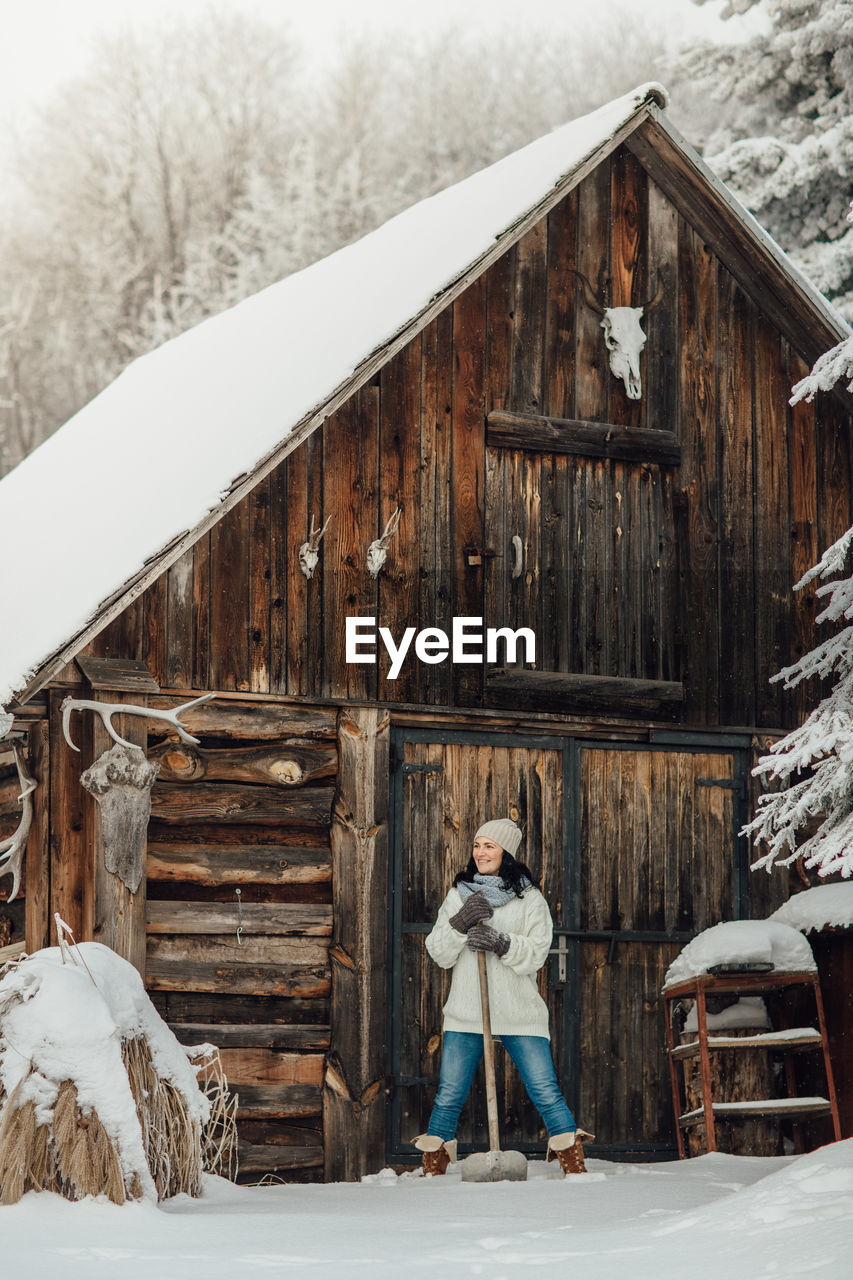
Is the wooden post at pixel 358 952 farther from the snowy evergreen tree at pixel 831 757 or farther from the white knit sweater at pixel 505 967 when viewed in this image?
the snowy evergreen tree at pixel 831 757

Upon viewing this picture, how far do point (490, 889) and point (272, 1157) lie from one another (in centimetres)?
190

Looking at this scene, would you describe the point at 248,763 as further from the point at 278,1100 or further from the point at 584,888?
the point at 584,888

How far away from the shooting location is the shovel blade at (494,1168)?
303 inches

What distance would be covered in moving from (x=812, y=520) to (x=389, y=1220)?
5569mm

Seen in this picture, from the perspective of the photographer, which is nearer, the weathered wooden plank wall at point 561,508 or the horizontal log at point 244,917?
the horizontal log at point 244,917

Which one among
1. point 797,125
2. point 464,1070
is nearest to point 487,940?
point 464,1070

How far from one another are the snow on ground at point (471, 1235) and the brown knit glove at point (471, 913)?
49.3 inches

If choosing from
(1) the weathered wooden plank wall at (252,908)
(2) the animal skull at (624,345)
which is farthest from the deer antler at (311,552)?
(2) the animal skull at (624,345)

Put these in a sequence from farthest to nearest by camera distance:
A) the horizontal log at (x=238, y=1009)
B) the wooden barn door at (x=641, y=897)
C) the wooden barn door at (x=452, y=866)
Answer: the wooden barn door at (x=641, y=897) → the wooden barn door at (x=452, y=866) → the horizontal log at (x=238, y=1009)

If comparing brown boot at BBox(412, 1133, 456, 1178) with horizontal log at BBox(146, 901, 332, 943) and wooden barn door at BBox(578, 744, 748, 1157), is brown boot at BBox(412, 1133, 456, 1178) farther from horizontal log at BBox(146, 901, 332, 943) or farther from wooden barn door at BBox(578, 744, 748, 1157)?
wooden barn door at BBox(578, 744, 748, 1157)

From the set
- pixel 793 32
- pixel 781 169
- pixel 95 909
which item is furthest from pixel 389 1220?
pixel 793 32

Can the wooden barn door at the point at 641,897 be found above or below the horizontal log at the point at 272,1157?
above

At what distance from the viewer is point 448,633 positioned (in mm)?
9508

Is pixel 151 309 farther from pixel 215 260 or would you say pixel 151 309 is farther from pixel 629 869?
pixel 629 869
